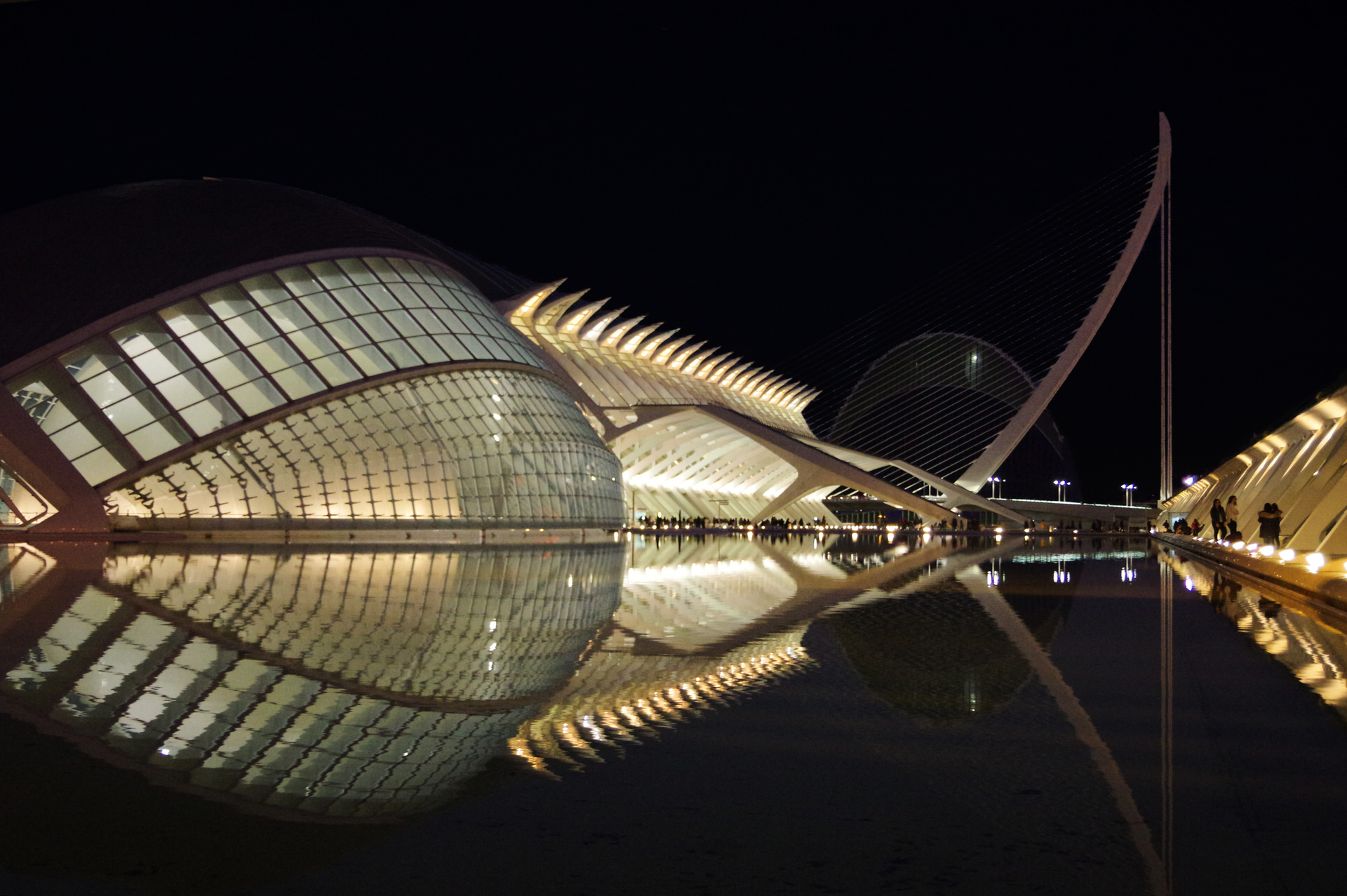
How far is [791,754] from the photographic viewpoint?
17.4ft

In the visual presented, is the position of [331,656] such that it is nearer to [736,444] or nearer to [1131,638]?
[1131,638]

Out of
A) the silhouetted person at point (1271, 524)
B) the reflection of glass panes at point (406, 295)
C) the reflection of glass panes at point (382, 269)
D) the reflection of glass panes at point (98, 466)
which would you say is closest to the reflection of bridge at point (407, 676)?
the silhouetted person at point (1271, 524)

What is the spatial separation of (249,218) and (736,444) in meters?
36.3

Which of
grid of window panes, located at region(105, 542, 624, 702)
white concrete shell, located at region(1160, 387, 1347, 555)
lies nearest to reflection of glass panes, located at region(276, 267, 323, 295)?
grid of window panes, located at region(105, 542, 624, 702)

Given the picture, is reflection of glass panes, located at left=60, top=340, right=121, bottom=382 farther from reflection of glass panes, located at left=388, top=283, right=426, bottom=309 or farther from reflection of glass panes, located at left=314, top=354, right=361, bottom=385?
reflection of glass panes, located at left=388, top=283, right=426, bottom=309

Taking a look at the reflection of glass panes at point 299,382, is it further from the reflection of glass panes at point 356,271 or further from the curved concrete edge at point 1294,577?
the curved concrete edge at point 1294,577

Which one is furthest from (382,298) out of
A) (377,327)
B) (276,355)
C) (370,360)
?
(276,355)

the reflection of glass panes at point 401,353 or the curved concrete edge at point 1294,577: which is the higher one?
the reflection of glass panes at point 401,353

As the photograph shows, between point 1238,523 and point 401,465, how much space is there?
2281 cm

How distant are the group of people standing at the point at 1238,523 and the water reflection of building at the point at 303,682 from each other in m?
12.2

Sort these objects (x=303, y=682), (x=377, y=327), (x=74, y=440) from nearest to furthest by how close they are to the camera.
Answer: (x=303, y=682), (x=74, y=440), (x=377, y=327)

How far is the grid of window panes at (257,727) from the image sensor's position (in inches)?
181

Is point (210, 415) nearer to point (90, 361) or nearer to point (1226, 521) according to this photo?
point (90, 361)

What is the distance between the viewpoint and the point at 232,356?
3272cm
